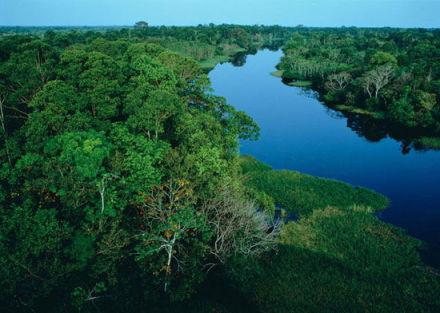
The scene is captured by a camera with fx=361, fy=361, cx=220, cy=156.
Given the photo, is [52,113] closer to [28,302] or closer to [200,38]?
[28,302]

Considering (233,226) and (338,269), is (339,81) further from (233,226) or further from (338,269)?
(233,226)

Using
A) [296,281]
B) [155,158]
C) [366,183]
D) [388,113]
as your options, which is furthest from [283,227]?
[388,113]

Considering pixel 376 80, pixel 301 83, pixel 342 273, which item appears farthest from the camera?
pixel 301 83

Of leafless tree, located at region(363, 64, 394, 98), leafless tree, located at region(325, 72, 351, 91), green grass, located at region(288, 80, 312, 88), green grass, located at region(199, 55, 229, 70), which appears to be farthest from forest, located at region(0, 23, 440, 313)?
green grass, located at region(199, 55, 229, 70)

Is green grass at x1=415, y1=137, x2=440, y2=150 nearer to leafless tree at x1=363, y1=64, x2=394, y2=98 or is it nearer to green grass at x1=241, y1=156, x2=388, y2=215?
leafless tree at x1=363, y1=64, x2=394, y2=98

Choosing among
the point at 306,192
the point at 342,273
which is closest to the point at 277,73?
the point at 306,192
